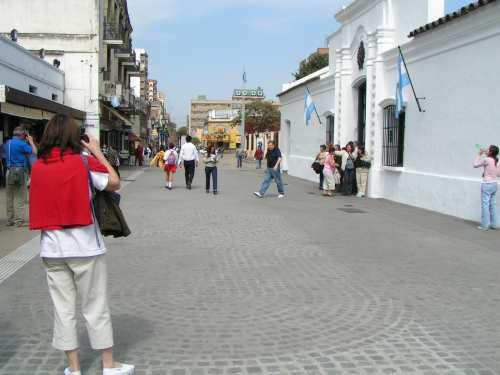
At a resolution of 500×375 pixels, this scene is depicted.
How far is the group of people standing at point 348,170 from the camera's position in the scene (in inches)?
654

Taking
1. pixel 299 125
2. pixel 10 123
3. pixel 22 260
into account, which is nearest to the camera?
pixel 22 260

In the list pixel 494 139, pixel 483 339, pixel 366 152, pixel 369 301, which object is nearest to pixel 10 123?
pixel 366 152

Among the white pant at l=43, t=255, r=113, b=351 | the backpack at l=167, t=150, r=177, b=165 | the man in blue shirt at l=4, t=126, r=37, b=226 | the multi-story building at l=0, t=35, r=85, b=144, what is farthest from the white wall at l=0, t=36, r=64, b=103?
the white pant at l=43, t=255, r=113, b=351

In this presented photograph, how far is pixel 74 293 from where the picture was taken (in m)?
3.61

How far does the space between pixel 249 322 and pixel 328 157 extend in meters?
12.2

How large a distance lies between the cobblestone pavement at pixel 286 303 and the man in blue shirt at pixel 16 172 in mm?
2355

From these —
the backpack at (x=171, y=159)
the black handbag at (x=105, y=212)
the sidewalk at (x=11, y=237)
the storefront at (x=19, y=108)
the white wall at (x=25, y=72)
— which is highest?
the white wall at (x=25, y=72)

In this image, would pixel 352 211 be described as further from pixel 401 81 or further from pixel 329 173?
pixel 329 173

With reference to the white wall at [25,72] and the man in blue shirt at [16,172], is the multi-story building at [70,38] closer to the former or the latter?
the white wall at [25,72]

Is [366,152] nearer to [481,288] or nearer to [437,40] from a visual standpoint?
[437,40]

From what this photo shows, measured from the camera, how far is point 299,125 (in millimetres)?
27328

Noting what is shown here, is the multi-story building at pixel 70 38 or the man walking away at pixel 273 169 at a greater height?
the multi-story building at pixel 70 38

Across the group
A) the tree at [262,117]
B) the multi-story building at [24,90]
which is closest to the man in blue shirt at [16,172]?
the multi-story building at [24,90]

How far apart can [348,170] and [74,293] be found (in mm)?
13930
